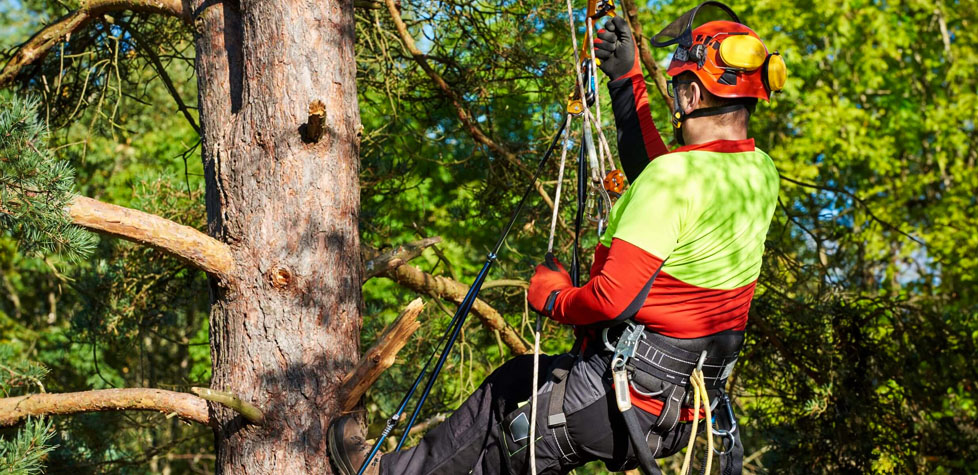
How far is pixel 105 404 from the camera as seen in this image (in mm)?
2639

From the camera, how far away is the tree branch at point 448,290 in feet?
12.8

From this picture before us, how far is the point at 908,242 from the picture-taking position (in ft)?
45.1

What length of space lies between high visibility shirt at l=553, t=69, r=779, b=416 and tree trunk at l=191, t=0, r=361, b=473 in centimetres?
80

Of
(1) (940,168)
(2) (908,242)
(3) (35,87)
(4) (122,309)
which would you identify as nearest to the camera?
(3) (35,87)

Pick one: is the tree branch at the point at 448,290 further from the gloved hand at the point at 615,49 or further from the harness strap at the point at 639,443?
the harness strap at the point at 639,443

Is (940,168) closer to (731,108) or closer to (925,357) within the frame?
(925,357)

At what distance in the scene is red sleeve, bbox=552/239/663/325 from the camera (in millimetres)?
2229

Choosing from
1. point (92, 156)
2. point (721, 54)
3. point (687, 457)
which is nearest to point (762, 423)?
point (687, 457)

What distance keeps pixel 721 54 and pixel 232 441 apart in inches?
74.7

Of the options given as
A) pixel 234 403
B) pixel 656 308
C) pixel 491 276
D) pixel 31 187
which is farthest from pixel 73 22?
pixel 491 276

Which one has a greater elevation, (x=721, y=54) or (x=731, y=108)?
(x=721, y=54)

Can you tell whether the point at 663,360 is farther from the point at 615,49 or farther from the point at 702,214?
the point at 615,49

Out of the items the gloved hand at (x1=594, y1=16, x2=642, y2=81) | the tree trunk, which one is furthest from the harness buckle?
the gloved hand at (x1=594, y1=16, x2=642, y2=81)

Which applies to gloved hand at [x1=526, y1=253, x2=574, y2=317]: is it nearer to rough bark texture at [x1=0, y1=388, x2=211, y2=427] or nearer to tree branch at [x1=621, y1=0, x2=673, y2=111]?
rough bark texture at [x1=0, y1=388, x2=211, y2=427]
